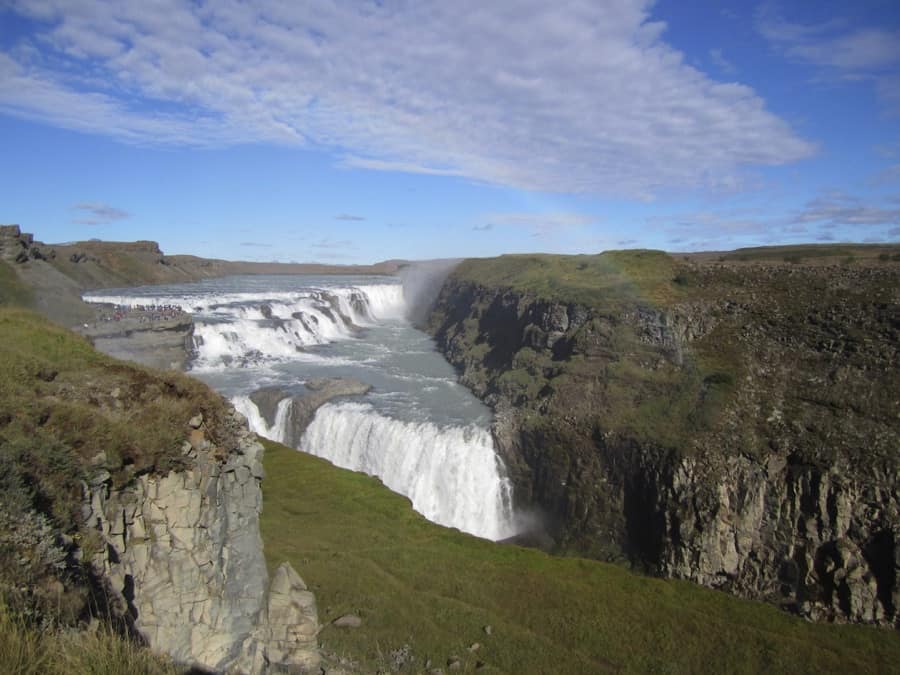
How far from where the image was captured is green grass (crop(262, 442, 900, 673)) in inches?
571

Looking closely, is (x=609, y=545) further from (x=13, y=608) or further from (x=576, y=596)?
(x=13, y=608)

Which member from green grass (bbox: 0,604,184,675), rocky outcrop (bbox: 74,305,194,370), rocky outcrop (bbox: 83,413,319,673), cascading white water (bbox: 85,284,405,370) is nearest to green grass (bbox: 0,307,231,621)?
rocky outcrop (bbox: 83,413,319,673)

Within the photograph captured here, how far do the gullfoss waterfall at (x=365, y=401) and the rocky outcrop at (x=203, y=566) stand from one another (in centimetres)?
1676

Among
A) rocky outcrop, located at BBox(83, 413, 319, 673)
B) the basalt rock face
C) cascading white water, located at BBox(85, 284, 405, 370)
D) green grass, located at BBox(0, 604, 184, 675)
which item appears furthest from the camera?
cascading white water, located at BBox(85, 284, 405, 370)

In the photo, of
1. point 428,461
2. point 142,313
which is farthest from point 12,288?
point 428,461

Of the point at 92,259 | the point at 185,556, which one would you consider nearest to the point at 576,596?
the point at 185,556

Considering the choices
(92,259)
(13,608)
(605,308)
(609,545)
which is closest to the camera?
(13,608)

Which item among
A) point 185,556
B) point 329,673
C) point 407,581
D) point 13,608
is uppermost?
point 13,608

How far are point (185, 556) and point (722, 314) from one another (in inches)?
1135

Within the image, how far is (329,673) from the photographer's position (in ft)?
35.1

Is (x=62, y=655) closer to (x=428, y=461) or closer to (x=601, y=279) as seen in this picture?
(x=428, y=461)

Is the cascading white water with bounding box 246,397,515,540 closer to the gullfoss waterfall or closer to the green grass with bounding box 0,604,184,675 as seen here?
the gullfoss waterfall

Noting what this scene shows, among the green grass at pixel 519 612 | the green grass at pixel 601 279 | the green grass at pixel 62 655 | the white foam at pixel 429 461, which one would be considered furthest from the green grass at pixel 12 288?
the green grass at pixel 62 655

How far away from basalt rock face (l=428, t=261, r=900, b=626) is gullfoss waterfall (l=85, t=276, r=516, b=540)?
180 cm
